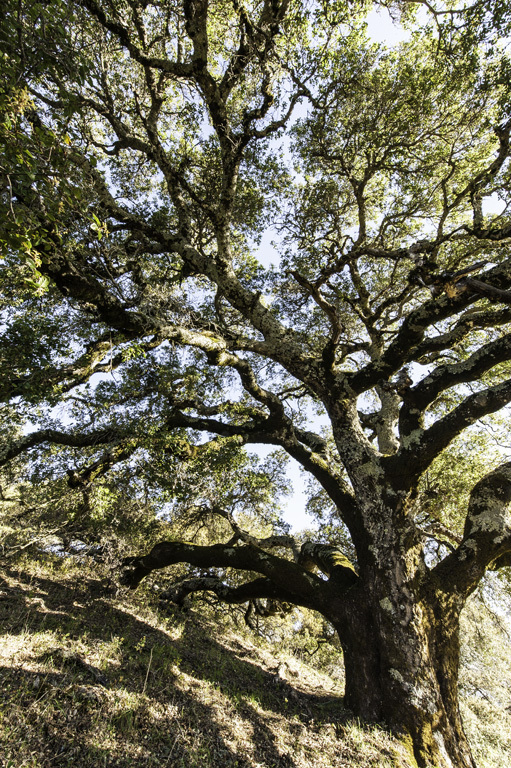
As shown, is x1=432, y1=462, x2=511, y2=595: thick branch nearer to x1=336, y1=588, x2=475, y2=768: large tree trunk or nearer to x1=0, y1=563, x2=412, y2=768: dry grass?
x1=336, y1=588, x2=475, y2=768: large tree trunk

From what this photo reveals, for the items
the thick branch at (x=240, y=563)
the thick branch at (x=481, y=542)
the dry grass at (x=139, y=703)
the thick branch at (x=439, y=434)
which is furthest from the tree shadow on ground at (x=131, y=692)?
the thick branch at (x=439, y=434)

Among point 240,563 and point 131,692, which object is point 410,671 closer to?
point 240,563

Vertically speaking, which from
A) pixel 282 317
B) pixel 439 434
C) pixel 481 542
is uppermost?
pixel 282 317

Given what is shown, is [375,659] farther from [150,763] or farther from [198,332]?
[198,332]

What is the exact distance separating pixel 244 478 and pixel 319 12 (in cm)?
1160

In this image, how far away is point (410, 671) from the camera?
5078 millimetres

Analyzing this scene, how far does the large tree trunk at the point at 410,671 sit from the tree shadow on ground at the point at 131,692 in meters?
0.66

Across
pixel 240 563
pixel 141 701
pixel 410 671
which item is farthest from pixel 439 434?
pixel 141 701

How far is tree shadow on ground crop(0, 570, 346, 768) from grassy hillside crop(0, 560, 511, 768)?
2 cm

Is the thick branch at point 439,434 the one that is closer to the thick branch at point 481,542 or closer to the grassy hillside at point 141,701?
the thick branch at point 481,542

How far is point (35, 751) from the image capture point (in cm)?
303

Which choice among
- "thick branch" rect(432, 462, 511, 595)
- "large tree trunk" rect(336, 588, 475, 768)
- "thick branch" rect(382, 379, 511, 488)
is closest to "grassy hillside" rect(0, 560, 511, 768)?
"large tree trunk" rect(336, 588, 475, 768)

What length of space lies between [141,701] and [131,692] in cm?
19

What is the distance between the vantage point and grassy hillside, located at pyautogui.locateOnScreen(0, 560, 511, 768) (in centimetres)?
338
